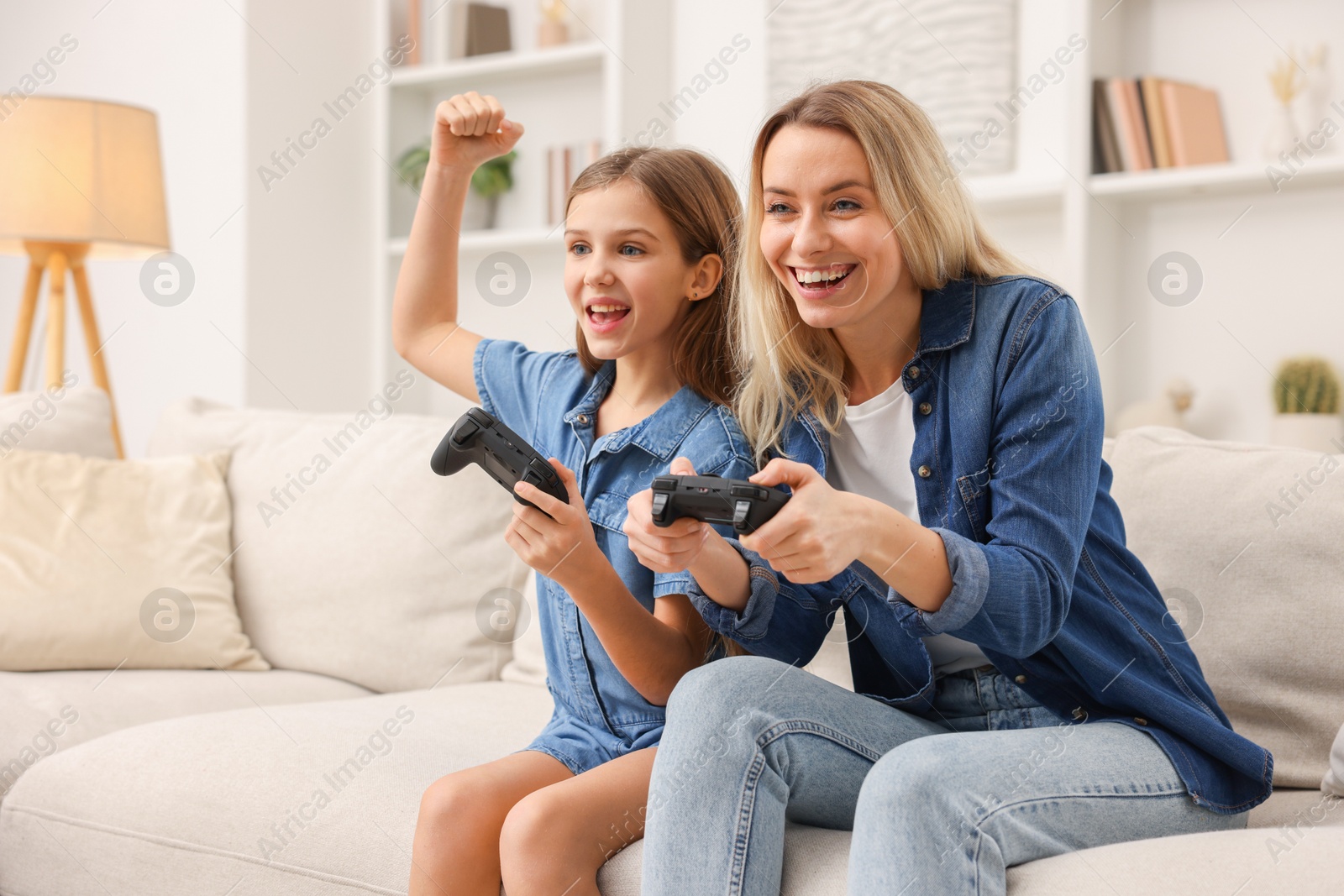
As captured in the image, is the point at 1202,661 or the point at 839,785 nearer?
the point at 839,785

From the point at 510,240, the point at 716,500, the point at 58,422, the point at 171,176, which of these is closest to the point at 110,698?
the point at 58,422

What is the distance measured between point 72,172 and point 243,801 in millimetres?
1680

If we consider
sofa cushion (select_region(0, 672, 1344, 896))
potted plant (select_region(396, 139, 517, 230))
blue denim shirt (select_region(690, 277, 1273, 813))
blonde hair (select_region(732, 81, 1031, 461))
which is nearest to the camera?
blue denim shirt (select_region(690, 277, 1273, 813))

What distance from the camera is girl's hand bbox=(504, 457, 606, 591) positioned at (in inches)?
43.8

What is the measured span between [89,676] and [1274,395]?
2354mm

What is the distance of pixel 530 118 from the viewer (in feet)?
11.8

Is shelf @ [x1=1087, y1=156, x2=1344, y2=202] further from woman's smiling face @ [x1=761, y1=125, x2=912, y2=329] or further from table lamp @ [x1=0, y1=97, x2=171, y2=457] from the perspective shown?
table lamp @ [x1=0, y1=97, x2=171, y2=457]

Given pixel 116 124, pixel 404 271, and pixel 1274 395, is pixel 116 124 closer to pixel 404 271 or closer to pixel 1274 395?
pixel 404 271

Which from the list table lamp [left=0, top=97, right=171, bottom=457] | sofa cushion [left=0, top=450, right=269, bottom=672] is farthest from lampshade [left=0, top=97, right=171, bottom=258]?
sofa cushion [left=0, top=450, right=269, bottom=672]

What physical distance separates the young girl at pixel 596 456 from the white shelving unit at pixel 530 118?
5.86 feet

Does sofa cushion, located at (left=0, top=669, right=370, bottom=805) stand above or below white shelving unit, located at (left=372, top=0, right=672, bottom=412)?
below

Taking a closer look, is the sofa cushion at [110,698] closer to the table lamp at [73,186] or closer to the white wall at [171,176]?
the table lamp at [73,186]

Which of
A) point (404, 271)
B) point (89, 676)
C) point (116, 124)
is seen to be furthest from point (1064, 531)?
point (116, 124)

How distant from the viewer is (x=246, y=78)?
3324 mm
